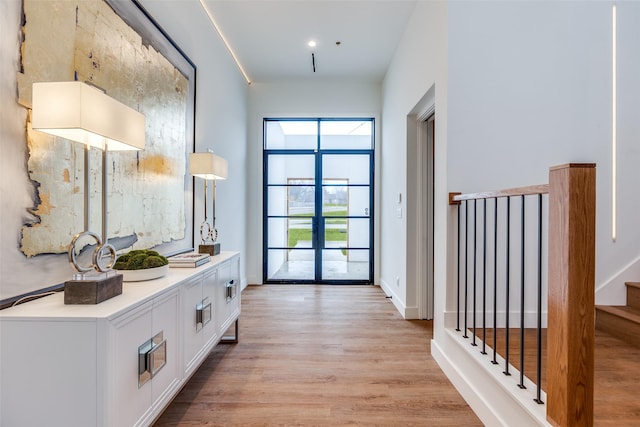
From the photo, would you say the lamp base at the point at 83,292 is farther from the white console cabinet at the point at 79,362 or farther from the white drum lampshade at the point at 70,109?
the white drum lampshade at the point at 70,109

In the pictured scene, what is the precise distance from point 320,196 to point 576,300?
404cm

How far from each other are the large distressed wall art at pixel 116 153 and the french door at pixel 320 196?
91.0 inches

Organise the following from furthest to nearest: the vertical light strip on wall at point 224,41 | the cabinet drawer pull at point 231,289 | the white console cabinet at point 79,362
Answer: the vertical light strip on wall at point 224,41 < the cabinet drawer pull at point 231,289 < the white console cabinet at point 79,362

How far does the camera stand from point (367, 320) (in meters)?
3.33

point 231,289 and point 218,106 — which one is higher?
point 218,106

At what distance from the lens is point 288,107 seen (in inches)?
195

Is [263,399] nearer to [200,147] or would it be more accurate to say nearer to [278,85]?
[200,147]

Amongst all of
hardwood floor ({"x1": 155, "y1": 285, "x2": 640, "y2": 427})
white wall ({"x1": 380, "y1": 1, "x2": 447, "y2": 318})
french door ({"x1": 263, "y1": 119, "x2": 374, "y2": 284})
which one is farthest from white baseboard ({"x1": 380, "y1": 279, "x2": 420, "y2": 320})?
french door ({"x1": 263, "y1": 119, "x2": 374, "y2": 284})

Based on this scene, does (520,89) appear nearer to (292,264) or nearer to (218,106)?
(218,106)

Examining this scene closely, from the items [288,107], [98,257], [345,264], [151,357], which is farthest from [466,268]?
[288,107]

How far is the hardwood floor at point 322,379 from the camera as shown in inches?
69.9

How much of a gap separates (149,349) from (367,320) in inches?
94.4

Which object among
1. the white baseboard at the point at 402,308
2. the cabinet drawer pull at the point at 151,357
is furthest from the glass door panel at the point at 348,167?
the cabinet drawer pull at the point at 151,357

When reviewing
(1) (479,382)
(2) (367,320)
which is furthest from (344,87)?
(1) (479,382)
